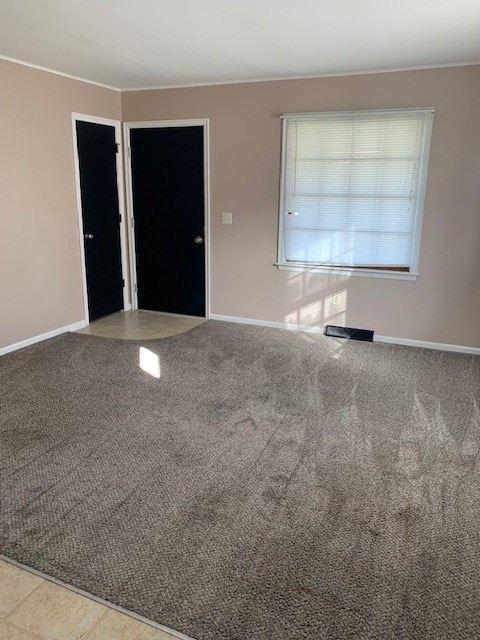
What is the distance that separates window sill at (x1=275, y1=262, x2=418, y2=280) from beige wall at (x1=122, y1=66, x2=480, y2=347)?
6 cm

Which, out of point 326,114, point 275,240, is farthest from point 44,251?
point 326,114

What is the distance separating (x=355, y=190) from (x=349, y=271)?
774 millimetres

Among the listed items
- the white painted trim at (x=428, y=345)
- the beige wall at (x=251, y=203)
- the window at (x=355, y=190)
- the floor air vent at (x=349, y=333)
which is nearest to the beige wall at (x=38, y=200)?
the beige wall at (x=251, y=203)

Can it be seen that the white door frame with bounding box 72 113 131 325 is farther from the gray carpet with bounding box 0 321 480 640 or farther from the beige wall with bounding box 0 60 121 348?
the gray carpet with bounding box 0 321 480 640

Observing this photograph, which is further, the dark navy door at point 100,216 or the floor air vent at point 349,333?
the dark navy door at point 100,216

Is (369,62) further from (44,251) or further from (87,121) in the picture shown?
(44,251)

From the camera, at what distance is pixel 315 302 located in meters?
4.97

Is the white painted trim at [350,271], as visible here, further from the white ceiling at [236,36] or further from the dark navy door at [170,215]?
the white ceiling at [236,36]

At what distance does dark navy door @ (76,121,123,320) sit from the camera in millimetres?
4988

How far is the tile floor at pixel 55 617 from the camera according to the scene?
1.67 meters

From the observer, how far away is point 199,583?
6.15 feet

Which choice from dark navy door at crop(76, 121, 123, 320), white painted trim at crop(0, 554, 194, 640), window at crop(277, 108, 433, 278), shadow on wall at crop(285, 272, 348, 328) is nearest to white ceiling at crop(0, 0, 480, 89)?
window at crop(277, 108, 433, 278)

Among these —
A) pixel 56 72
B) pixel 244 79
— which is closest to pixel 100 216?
pixel 56 72

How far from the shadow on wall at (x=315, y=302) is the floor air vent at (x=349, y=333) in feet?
0.18
